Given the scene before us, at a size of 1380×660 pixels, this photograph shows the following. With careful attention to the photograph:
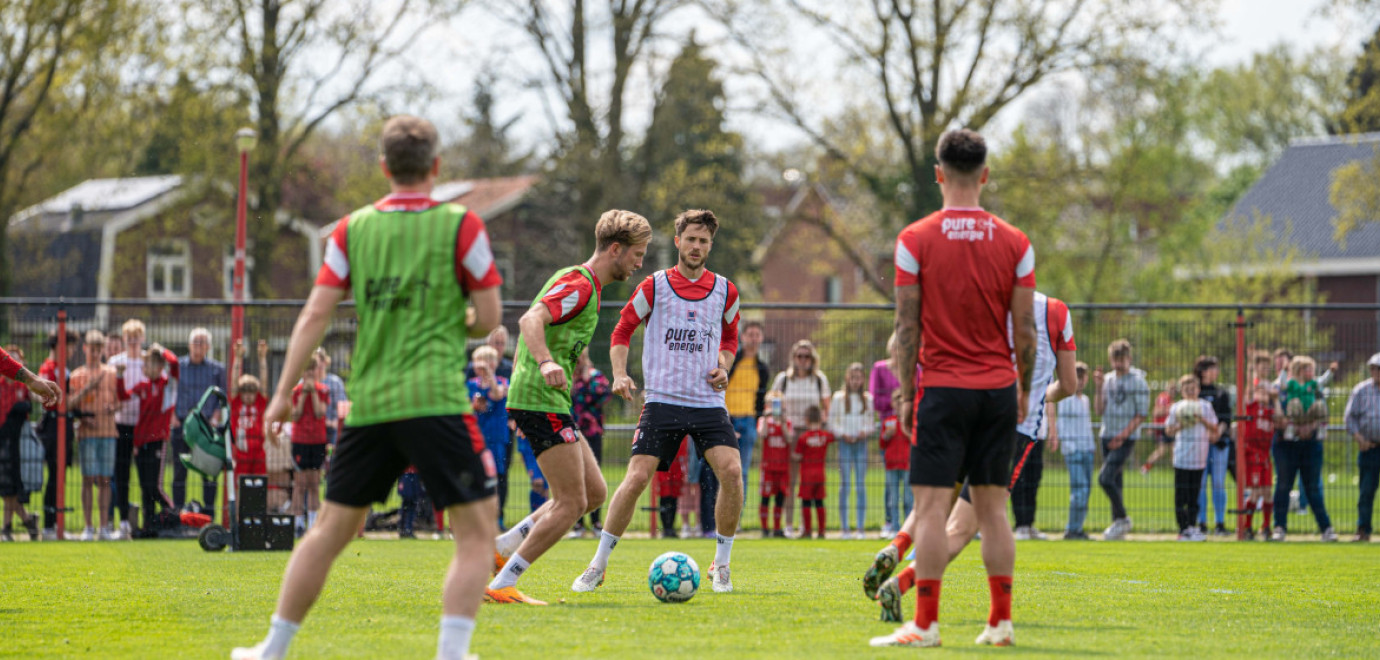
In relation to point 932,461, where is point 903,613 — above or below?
below

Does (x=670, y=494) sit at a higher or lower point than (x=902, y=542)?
lower

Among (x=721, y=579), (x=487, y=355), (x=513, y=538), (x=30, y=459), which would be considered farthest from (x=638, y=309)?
(x=30, y=459)

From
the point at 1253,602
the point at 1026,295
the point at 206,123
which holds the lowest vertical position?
the point at 1253,602

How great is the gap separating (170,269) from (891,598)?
33.8 metres

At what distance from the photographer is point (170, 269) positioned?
120ft

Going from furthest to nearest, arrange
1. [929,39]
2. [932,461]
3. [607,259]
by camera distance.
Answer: [929,39] < [607,259] < [932,461]

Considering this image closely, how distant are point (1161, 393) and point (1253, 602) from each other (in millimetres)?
7327

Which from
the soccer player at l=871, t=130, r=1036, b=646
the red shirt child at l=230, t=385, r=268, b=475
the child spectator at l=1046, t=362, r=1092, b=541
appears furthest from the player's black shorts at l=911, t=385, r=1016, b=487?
the red shirt child at l=230, t=385, r=268, b=475

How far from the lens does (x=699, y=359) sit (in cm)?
790

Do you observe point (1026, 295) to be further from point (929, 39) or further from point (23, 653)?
point (929, 39)

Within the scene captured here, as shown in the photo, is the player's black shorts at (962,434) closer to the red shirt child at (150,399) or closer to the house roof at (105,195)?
the red shirt child at (150,399)

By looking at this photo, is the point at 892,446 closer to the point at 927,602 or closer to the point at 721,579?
the point at 721,579

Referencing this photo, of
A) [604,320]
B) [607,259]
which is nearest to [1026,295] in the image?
[607,259]

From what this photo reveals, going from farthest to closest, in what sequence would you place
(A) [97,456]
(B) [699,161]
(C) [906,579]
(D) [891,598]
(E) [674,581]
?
(B) [699,161] < (A) [97,456] < (E) [674,581] < (C) [906,579] < (D) [891,598]
